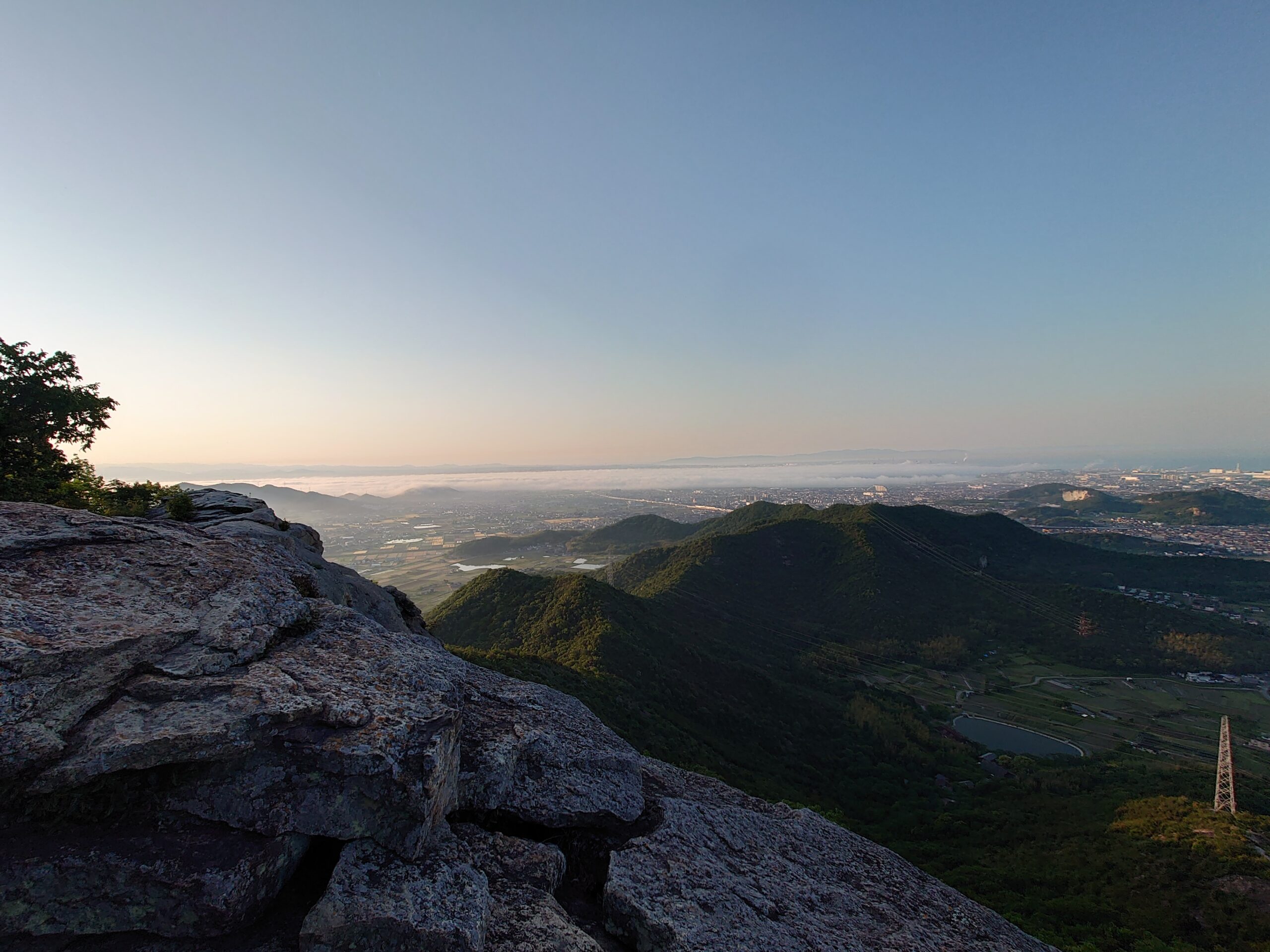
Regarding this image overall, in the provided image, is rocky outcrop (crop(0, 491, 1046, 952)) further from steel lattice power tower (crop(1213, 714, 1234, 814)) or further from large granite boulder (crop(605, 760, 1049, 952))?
steel lattice power tower (crop(1213, 714, 1234, 814))

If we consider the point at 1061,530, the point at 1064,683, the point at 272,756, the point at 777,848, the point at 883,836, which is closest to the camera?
the point at 272,756

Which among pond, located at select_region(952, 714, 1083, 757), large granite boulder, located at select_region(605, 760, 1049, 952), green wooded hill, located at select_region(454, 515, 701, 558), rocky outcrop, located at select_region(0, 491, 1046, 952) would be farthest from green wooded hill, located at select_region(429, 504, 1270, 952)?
green wooded hill, located at select_region(454, 515, 701, 558)

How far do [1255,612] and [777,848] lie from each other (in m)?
166

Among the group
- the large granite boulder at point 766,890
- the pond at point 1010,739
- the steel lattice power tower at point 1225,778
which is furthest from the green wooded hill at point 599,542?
the large granite boulder at point 766,890

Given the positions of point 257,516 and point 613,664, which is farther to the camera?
point 613,664

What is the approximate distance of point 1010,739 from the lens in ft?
212

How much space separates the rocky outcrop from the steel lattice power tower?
48172 mm

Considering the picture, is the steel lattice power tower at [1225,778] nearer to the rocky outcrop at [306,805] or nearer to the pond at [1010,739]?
the pond at [1010,739]

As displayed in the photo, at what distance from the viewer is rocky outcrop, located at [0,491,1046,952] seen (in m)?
5.23

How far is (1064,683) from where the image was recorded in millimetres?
78938

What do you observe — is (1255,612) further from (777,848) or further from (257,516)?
(257,516)

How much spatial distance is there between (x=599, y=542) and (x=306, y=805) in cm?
18490

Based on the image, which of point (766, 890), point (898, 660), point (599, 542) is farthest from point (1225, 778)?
point (599, 542)

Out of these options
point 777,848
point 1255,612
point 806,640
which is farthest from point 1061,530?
point 777,848
